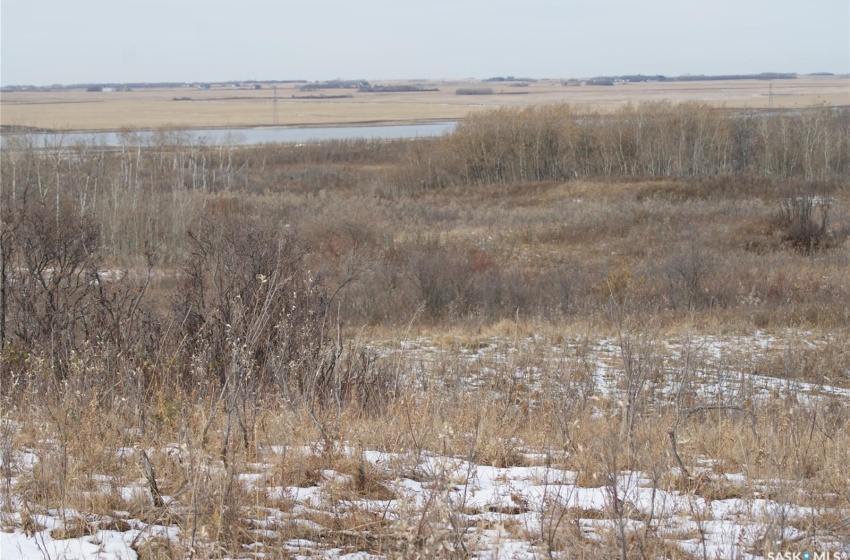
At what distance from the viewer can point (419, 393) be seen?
6.87 metres

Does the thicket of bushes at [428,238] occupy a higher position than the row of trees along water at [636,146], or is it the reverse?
the row of trees along water at [636,146]

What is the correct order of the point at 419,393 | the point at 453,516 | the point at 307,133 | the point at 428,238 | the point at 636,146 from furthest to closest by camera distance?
the point at 307,133, the point at 636,146, the point at 428,238, the point at 419,393, the point at 453,516

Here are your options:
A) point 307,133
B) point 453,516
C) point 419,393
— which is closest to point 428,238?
point 419,393

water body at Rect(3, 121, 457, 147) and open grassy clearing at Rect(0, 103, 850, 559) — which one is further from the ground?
water body at Rect(3, 121, 457, 147)

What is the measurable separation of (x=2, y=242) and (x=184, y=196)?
69.7 ft

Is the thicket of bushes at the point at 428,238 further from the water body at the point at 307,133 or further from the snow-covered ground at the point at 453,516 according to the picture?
the water body at the point at 307,133

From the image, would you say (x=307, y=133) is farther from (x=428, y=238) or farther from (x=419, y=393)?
(x=419, y=393)

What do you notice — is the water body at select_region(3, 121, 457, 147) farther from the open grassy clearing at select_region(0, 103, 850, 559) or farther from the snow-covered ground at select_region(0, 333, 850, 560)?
the snow-covered ground at select_region(0, 333, 850, 560)

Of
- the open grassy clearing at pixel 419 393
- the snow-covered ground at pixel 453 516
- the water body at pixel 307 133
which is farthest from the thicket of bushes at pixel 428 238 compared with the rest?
the water body at pixel 307 133

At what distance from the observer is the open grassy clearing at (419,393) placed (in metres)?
3.40

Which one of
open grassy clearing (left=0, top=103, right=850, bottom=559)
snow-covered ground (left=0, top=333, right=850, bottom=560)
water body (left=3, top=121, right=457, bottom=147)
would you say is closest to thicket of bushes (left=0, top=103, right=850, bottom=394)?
open grassy clearing (left=0, top=103, right=850, bottom=559)

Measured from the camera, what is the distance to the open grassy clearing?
3396mm

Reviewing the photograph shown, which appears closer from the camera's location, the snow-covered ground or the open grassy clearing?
the snow-covered ground

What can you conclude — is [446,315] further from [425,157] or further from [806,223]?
[425,157]
